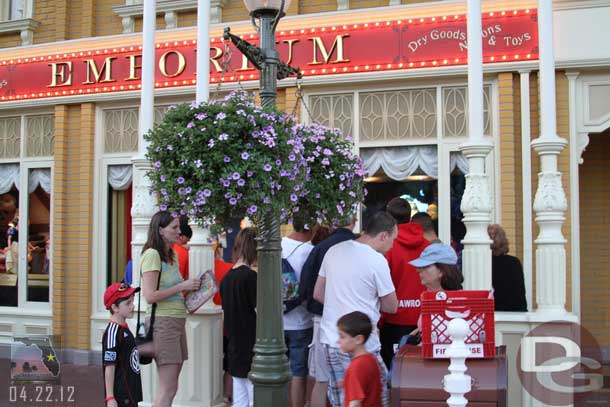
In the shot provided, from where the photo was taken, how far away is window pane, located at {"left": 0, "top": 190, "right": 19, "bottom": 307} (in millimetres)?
11109

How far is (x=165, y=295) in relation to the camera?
557cm

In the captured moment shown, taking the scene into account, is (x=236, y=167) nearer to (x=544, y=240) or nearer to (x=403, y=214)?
(x=403, y=214)

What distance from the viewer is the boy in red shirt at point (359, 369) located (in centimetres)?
372

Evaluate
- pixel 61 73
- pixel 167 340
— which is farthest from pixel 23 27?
pixel 167 340

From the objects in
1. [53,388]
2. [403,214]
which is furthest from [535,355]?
[53,388]

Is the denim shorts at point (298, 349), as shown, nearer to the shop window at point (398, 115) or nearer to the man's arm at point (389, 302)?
the man's arm at point (389, 302)

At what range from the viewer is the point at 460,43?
27.8ft

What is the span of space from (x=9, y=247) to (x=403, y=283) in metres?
7.83

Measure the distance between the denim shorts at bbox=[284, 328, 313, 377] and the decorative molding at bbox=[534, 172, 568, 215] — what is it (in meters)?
2.26

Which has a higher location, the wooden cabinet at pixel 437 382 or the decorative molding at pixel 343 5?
the decorative molding at pixel 343 5

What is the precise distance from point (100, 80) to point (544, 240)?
6835mm

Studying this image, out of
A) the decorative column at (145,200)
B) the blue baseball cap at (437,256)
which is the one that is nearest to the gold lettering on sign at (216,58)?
the decorative column at (145,200)

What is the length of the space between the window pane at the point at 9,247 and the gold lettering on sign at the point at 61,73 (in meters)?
1.89
